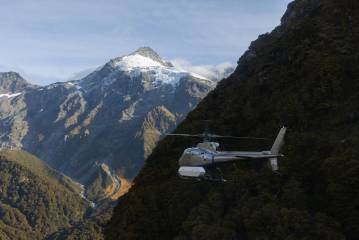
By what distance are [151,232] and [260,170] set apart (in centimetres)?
1967

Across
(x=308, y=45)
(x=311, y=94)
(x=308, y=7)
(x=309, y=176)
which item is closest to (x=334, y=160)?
(x=309, y=176)

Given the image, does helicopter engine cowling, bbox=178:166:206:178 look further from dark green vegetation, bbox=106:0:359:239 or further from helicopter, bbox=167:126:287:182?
dark green vegetation, bbox=106:0:359:239

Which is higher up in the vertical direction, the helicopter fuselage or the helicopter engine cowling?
the helicopter fuselage

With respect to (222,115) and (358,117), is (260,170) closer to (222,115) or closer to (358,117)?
(358,117)

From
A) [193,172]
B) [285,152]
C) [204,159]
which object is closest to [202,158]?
[204,159]

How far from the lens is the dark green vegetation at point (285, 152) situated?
65250mm

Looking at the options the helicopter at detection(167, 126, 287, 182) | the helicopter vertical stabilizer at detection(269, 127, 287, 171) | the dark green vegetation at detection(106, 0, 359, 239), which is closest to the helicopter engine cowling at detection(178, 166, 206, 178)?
the helicopter at detection(167, 126, 287, 182)

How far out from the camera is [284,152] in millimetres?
78625

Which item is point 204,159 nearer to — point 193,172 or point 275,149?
point 193,172

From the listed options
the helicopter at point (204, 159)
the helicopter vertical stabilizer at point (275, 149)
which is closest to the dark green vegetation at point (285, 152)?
the helicopter vertical stabilizer at point (275, 149)

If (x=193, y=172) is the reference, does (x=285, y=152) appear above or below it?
below

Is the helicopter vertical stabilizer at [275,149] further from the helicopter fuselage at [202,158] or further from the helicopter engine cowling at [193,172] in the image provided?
the helicopter engine cowling at [193,172]

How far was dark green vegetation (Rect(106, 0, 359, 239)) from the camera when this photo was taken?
65250 mm

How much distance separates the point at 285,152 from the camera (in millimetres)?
78375
